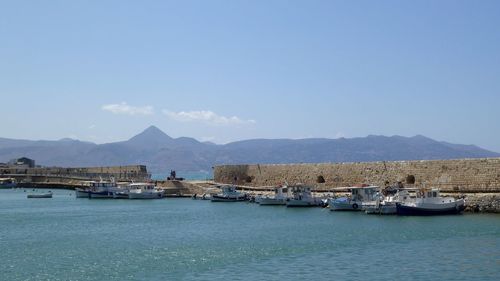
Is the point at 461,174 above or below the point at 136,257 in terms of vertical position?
above

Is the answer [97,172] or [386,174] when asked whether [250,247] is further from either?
[97,172]

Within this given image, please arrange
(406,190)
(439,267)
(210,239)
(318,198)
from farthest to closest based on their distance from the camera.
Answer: (318,198), (406,190), (210,239), (439,267)

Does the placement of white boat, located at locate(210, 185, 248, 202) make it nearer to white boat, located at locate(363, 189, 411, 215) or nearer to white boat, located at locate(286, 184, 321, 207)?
white boat, located at locate(286, 184, 321, 207)

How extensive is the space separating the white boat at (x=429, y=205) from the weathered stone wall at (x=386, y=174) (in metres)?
2.46

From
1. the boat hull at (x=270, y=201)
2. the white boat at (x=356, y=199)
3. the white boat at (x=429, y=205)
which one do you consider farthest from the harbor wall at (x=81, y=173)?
the white boat at (x=429, y=205)

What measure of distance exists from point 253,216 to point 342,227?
7.39 metres

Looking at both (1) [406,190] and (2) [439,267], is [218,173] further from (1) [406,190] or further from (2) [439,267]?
(2) [439,267]

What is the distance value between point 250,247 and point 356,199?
46.9 ft

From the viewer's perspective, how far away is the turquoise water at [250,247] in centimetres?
1822

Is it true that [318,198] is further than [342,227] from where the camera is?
Yes

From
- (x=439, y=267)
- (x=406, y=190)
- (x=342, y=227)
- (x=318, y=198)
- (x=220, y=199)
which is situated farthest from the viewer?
(x=220, y=199)

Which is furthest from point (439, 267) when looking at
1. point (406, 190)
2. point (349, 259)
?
point (406, 190)

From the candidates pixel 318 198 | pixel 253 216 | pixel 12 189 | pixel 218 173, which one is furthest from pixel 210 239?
pixel 12 189

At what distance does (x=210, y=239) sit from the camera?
25312mm
